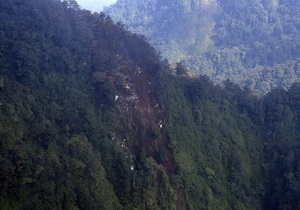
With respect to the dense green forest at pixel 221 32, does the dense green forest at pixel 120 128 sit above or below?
below

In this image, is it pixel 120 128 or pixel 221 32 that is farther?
pixel 221 32

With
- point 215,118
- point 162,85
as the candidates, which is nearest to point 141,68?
point 162,85

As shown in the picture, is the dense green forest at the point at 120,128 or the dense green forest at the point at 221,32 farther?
the dense green forest at the point at 221,32

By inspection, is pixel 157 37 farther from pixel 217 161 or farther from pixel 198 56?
pixel 217 161

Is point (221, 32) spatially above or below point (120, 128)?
above
